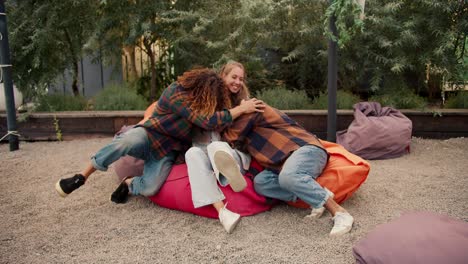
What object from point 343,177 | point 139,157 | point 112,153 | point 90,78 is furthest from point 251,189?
point 90,78

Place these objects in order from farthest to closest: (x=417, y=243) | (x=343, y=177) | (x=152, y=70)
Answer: (x=152, y=70), (x=343, y=177), (x=417, y=243)

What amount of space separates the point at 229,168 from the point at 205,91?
664mm

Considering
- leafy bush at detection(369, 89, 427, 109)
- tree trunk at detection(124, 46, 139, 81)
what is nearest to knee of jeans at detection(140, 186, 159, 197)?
leafy bush at detection(369, 89, 427, 109)

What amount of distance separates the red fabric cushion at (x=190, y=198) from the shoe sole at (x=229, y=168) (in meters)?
0.23

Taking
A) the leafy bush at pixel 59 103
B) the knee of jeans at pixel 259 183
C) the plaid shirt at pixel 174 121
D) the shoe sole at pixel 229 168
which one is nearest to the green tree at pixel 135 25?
the leafy bush at pixel 59 103

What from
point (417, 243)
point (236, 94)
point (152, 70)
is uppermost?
point (152, 70)

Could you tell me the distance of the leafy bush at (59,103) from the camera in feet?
18.5

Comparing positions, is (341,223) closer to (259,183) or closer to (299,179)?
(299,179)

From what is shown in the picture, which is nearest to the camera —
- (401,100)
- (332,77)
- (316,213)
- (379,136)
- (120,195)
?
(316,213)

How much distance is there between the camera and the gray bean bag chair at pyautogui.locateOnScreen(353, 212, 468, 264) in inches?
77.8

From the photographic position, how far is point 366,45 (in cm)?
509

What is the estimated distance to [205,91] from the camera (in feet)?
10.2

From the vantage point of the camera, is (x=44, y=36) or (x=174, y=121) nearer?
(x=174, y=121)

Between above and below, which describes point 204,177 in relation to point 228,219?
above
